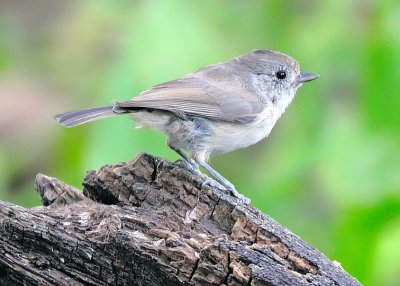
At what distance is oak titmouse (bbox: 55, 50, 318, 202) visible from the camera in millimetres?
5484

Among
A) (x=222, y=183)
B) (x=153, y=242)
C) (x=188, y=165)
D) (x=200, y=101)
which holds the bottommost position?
(x=153, y=242)

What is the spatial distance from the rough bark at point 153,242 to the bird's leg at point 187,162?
28 cm

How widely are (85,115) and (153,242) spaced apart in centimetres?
140

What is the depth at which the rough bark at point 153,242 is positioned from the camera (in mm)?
4113

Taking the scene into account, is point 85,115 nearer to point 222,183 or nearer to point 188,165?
point 188,165

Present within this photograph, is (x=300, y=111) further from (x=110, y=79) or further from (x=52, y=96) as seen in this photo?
(x=52, y=96)

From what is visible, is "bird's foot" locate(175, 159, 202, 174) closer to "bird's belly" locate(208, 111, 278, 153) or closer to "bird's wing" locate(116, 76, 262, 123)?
"bird's wing" locate(116, 76, 262, 123)

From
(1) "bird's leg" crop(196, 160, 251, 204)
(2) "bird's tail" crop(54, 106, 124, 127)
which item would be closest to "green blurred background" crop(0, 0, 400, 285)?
(2) "bird's tail" crop(54, 106, 124, 127)

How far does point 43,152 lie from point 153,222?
268 cm

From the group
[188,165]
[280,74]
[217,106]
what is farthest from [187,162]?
[280,74]

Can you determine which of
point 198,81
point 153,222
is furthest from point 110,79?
point 153,222

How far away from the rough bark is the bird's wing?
2.33ft

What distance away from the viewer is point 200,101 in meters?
5.79

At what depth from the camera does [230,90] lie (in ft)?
20.4
